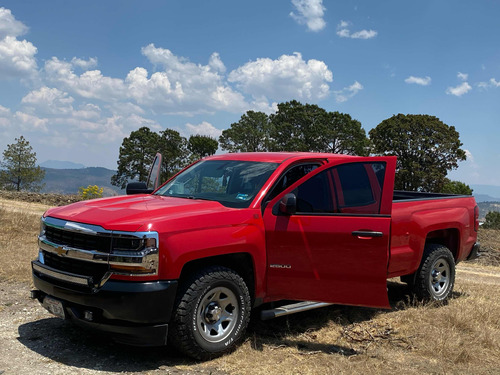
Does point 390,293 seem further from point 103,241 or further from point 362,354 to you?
point 103,241

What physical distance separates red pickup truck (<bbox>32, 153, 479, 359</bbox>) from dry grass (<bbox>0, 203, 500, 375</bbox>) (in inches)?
13.8

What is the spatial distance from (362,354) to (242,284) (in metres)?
1.39

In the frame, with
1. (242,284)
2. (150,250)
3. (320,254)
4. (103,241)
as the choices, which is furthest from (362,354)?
(103,241)

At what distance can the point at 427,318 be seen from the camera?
5844 millimetres

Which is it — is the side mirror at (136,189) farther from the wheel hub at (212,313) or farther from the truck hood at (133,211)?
the wheel hub at (212,313)

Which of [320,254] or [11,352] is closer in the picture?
[11,352]

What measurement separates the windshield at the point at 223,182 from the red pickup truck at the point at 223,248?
2cm

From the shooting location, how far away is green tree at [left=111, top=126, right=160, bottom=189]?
66.2 metres

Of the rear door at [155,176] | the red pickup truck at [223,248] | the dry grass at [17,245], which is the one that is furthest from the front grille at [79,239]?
the dry grass at [17,245]

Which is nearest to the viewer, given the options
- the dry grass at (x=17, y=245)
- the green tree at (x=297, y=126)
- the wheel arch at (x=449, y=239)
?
the wheel arch at (x=449, y=239)

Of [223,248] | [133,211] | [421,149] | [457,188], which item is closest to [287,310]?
[223,248]

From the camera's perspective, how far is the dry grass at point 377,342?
4379mm

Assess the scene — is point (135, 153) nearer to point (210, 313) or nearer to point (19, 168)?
point (19, 168)

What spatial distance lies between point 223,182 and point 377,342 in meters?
2.40
